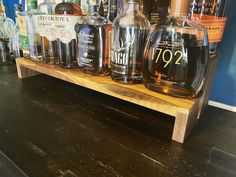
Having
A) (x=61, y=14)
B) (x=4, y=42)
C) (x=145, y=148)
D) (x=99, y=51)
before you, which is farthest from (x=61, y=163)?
(x=4, y=42)

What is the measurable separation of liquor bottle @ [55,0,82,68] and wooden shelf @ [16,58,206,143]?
4cm

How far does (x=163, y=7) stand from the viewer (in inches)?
19.9

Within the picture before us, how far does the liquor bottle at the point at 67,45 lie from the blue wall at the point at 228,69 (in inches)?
16.3

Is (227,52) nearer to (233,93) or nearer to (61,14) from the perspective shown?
(233,93)

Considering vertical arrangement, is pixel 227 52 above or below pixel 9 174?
above

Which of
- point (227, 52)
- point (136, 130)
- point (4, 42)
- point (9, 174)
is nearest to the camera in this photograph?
point (9, 174)

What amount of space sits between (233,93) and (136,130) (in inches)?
12.8

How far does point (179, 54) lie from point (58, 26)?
35 cm

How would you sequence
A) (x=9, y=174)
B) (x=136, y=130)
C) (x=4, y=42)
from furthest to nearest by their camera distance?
(x=4, y=42) → (x=136, y=130) → (x=9, y=174)

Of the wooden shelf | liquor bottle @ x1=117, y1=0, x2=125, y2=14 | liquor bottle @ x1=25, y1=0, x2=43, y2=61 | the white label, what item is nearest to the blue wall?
the wooden shelf

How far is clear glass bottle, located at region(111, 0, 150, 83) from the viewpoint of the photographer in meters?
0.45

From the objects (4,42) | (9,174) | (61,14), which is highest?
(61,14)

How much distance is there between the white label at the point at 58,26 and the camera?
0.54m

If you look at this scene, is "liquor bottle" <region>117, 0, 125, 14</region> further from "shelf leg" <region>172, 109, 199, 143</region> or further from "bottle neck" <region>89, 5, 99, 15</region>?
"shelf leg" <region>172, 109, 199, 143</region>
